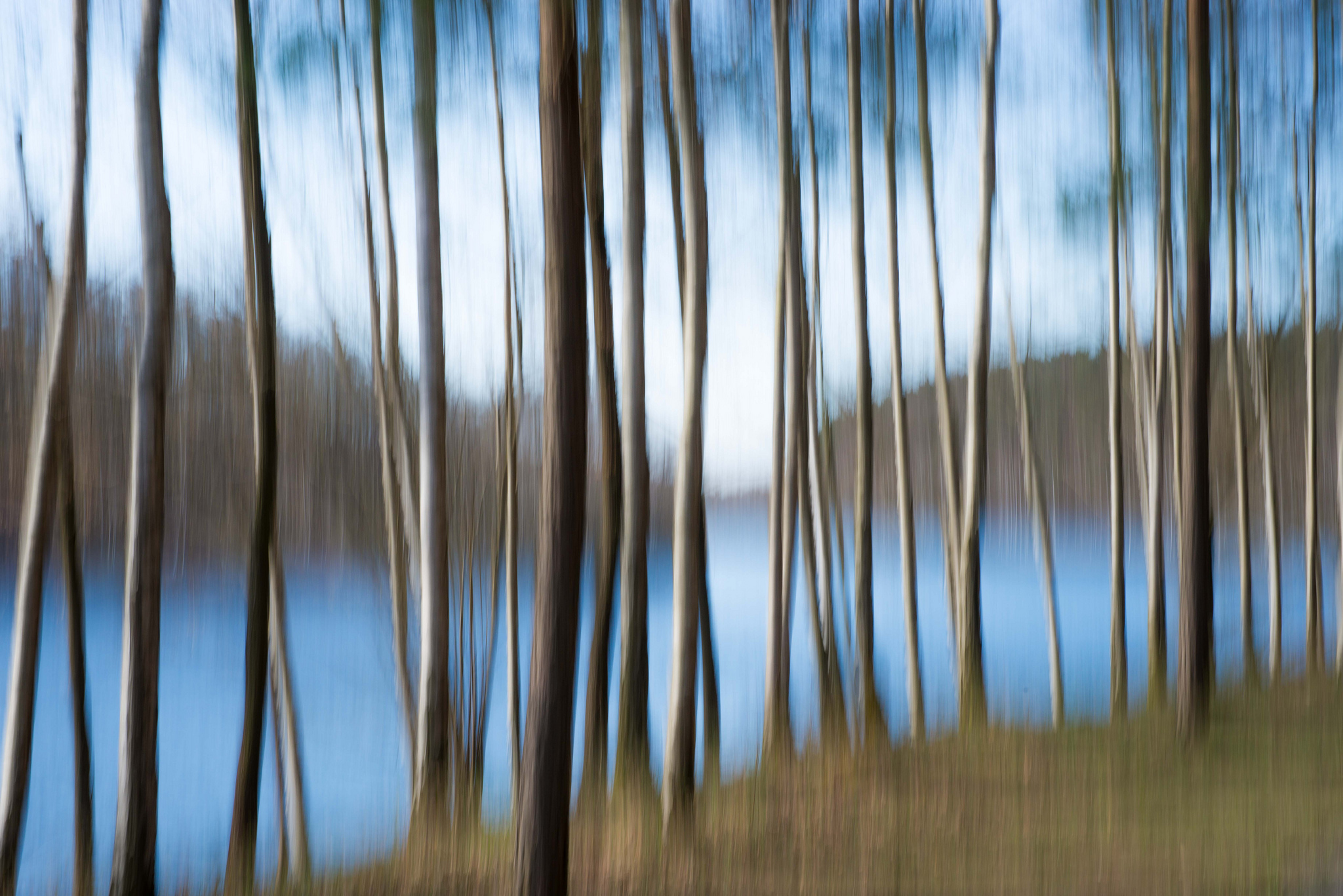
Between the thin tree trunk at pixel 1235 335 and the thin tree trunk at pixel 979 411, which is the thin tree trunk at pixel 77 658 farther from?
the thin tree trunk at pixel 1235 335

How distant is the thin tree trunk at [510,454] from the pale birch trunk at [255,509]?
8.50ft

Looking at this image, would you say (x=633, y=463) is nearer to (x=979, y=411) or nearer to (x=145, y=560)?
(x=145, y=560)

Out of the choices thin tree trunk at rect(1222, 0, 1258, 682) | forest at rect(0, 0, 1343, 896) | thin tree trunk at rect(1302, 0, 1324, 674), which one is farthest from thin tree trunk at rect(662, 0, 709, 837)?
thin tree trunk at rect(1302, 0, 1324, 674)

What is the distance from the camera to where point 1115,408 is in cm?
742

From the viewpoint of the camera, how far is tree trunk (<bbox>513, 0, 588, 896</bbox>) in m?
3.00

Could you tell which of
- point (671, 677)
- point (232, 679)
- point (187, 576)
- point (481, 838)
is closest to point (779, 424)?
point (671, 677)

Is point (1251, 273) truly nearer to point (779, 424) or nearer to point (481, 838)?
point (779, 424)

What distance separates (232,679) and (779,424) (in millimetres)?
4369

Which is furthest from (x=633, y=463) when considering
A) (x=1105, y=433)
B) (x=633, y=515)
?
(x=1105, y=433)

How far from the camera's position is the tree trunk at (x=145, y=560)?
12.0 ft

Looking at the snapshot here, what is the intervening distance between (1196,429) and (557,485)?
4201 mm

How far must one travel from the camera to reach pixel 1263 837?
3801 millimetres

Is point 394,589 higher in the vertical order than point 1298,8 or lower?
lower

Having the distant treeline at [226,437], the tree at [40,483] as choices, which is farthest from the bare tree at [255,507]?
the distant treeline at [226,437]
